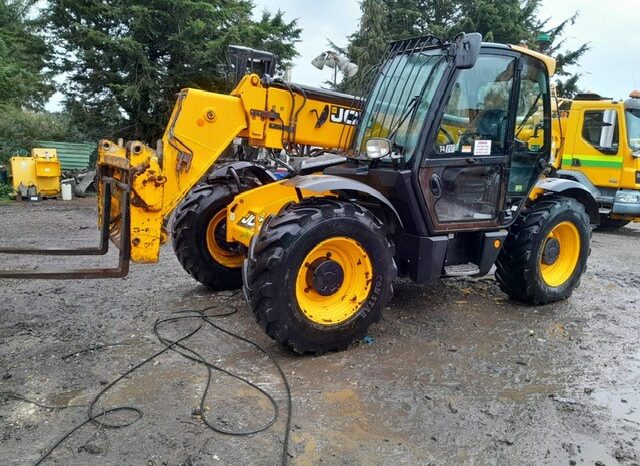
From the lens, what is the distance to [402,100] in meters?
4.65

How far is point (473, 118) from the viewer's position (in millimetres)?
4637

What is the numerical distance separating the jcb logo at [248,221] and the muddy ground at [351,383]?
86cm

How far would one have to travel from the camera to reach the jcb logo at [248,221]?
15.3 ft

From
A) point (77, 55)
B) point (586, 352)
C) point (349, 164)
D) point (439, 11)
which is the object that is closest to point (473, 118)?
point (349, 164)

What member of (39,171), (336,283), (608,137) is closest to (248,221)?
(336,283)

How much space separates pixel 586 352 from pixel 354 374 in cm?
204

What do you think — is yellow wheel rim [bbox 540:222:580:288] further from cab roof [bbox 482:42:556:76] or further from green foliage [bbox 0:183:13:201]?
green foliage [bbox 0:183:13:201]

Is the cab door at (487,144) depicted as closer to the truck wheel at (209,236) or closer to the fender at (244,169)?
the fender at (244,169)

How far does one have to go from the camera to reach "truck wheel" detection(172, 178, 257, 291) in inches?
210

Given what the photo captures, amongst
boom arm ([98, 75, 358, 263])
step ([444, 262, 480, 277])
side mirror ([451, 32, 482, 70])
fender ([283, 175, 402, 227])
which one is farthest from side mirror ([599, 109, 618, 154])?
fender ([283, 175, 402, 227])

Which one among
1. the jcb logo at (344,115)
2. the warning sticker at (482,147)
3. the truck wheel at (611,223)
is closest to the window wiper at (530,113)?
the warning sticker at (482,147)

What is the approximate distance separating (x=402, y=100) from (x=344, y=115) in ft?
2.74

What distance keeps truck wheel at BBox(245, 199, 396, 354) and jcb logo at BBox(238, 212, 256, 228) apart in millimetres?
636

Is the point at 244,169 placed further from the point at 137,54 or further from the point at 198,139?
the point at 137,54
